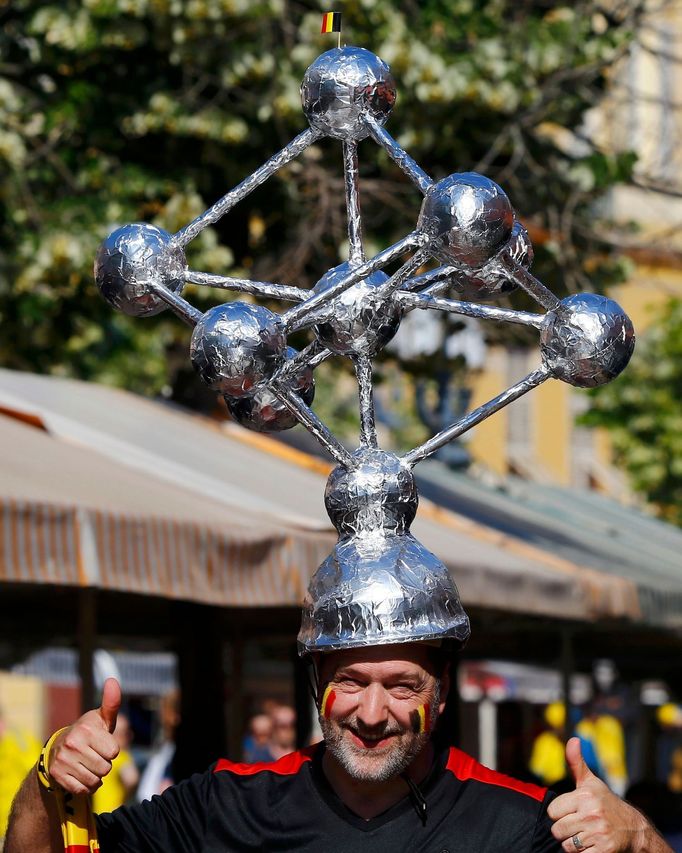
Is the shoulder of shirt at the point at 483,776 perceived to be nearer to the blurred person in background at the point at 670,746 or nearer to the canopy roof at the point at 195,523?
the canopy roof at the point at 195,523

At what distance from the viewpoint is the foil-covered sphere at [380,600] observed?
10.4ft

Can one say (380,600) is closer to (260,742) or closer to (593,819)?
(593,819)

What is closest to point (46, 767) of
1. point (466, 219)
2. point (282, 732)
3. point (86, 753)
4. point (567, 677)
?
point (86, 753)

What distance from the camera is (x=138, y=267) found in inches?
136

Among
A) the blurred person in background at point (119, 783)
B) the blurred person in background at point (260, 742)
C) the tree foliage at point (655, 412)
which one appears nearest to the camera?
the blurred person in background at point (119, 783)

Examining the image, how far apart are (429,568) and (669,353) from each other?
21.2 meters

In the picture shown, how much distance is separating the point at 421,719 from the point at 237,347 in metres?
0.70

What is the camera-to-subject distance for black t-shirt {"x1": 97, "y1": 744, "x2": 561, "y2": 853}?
10.4ft

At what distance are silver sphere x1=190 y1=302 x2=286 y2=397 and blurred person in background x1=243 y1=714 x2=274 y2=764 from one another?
8084 mm

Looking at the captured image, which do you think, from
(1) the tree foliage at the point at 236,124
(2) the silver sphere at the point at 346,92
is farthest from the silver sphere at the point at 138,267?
(1) the tree foliage at the point at 236,124

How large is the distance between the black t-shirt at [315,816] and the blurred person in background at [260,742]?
7.73 meters

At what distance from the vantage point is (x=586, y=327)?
10.7 ft

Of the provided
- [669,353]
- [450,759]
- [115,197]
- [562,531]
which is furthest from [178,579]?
[669,353]

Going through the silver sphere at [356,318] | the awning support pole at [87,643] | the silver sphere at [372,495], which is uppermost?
the awning support pole at [87,643]
